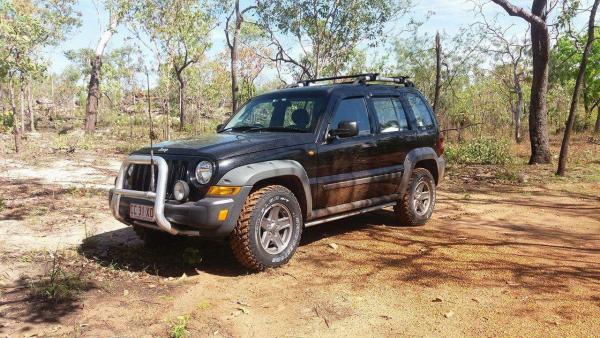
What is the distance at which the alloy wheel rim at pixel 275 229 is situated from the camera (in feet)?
15.0

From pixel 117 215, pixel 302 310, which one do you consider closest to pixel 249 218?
pixel 302 310

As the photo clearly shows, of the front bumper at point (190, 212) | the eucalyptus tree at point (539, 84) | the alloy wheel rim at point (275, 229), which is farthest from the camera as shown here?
the eucalyptus tree at point (539, 84)

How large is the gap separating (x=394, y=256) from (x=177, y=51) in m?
20.8

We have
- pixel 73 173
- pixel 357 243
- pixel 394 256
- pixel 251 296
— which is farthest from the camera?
pixel 73 173

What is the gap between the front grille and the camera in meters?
4.35

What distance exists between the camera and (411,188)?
629 centimetres

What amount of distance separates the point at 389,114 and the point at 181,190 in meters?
2.95

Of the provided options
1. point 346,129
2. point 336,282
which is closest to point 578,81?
point 346,129

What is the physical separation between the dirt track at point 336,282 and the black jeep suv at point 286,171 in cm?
42

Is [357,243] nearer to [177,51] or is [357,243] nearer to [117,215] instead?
[117,215]

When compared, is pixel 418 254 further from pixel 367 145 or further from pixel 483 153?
pixel 483 153

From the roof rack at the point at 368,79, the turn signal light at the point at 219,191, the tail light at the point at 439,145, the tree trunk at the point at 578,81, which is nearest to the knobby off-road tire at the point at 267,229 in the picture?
the turn signal light at the point at 219,191

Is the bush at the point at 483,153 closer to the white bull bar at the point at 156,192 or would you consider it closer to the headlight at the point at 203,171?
the headlight at the point at 203,171

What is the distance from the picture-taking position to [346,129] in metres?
4.94
